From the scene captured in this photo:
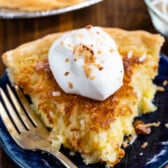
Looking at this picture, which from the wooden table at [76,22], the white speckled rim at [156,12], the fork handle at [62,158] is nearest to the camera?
the fork handle at [62,158]

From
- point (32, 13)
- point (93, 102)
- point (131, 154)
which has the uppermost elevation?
point (32, 13)

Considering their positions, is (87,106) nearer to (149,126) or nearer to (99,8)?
(149,126)

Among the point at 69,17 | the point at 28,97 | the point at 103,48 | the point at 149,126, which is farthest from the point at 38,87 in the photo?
the point at 69,17

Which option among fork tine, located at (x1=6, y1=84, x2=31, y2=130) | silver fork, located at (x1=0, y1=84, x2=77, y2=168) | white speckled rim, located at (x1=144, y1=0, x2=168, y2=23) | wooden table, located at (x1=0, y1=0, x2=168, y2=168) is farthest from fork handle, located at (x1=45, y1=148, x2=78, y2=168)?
white speckled rim, located at (x1=144, y1=0, x2=168, y2=23)

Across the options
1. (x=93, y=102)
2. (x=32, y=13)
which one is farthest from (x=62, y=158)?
(x=32, y=13)

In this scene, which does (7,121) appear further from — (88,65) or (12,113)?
(88,65)

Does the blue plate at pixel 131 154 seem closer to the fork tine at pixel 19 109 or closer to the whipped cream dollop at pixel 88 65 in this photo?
the fork tine at pixel 19 109

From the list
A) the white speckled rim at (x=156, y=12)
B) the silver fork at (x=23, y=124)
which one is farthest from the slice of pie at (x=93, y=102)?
the white speckled rim at (x=156, y=12)
